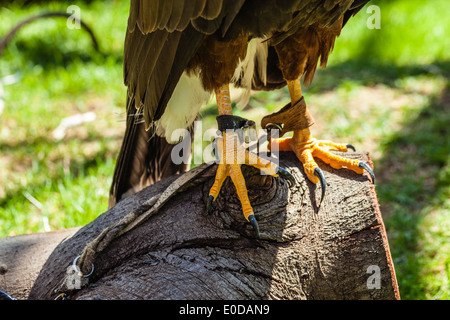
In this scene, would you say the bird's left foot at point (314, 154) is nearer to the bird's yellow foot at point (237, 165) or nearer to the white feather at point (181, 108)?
the bird's yellow foot at point (237, 165)

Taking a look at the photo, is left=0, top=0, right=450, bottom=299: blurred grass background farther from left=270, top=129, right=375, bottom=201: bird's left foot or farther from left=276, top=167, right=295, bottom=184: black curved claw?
left=276, top=167, right=295, bottom=184: black curved claw

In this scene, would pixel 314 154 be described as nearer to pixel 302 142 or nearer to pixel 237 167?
pixel 302 142

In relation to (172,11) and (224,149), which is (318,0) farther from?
(224,149)

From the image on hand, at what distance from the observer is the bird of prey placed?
1930 mm

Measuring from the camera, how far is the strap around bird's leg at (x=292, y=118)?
2.29m

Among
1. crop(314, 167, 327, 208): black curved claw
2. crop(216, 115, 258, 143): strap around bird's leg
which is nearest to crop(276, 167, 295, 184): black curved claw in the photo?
crop(314, 167, 327, 208): black curved claw

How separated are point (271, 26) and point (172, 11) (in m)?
0.39

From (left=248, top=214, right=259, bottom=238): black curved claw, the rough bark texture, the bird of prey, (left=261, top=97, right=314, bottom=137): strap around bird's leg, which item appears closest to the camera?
the rough bark texture

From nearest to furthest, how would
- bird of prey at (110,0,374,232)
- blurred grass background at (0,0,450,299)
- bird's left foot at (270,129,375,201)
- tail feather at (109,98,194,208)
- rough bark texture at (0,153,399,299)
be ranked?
rough bark texture at (0,153,399,299) → bird of prey at (110,0,374,232) → bird's left foot at (270,129,375,201) → tail feather at (109,98,194,208) → blurred grass background at (0,0,450,299)

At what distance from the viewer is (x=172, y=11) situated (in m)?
1.95

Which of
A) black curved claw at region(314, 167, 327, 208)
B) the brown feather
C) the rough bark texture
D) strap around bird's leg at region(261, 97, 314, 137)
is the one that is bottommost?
the rough bark texture

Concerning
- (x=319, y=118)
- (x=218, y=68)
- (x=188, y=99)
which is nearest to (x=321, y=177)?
(x=218, y=68)

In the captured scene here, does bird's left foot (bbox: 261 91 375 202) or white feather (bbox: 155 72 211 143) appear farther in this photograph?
white feather (bbox: 155 72 211 143)

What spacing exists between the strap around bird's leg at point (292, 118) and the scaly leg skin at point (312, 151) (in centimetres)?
3
